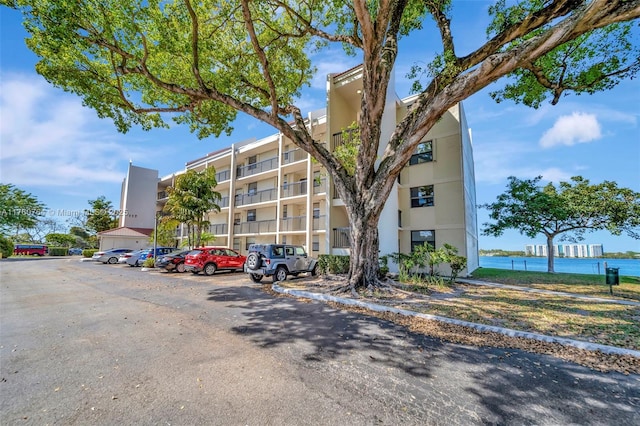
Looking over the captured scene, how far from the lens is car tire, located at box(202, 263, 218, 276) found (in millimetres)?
15594

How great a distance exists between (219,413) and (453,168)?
15.6m

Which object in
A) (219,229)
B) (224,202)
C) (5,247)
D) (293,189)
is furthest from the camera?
(5,247)

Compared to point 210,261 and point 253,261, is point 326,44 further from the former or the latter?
point 210,261

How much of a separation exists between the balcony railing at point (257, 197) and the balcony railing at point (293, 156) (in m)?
2.55

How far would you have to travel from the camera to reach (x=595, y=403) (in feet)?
10.5

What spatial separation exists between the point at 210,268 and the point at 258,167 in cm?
1038

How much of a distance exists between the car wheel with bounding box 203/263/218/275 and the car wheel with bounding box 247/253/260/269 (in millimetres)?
4707

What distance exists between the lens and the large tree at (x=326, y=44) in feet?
26.1

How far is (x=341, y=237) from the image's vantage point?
16.1 m

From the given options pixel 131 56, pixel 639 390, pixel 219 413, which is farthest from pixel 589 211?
pixel 131 56

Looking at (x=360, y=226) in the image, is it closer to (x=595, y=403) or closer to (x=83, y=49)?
(x=595, y=403)

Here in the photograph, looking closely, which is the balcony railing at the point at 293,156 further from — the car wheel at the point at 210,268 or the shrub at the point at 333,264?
the car wheel at the point at 210,268

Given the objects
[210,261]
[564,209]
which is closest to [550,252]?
[564,209]

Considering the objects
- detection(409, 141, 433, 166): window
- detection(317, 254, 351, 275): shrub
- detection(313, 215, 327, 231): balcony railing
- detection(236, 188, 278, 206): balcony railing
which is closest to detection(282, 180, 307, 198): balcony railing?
detection(236, 188, 278, 206): balcony railing
